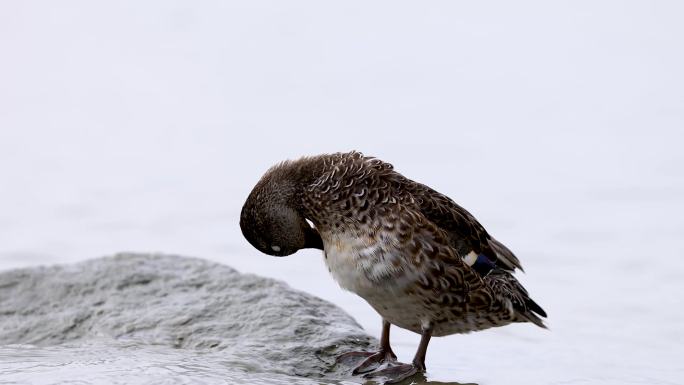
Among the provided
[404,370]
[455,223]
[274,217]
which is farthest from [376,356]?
[274,217]

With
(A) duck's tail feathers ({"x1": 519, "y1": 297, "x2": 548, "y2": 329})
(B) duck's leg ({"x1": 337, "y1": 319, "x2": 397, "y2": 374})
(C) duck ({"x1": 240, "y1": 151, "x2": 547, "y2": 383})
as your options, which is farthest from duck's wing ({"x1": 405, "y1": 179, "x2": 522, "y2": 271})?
(B) duck's leg ({"x1": 337, "y1": 319, "x2": 397, "y2": 374})

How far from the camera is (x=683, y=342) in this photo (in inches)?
352

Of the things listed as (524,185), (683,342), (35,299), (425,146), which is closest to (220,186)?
(425,146)

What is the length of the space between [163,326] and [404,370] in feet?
5.23

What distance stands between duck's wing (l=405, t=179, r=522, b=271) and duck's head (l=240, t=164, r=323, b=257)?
64 cm

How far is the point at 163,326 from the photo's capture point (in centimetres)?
770

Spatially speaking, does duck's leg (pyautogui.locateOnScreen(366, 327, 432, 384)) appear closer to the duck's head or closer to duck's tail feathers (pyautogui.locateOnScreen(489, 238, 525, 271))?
duck's tail feathers (pyautogui.locateOnScreen(489, 238, 525, 271))

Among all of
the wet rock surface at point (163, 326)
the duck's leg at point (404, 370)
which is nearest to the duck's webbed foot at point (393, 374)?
the duck's leg at point (404, 370)

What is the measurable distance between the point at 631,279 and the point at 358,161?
3962 millimetres

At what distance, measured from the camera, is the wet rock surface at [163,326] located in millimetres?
6672

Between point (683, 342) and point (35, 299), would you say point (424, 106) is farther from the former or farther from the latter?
point (35, 299)

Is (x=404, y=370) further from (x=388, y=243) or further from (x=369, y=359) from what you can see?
(x=388, y=243)

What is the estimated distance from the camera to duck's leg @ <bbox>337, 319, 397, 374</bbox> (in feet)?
23.0

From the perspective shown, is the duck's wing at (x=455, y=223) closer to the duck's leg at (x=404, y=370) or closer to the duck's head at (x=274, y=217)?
the duck's leg at (x=404, y=370)
